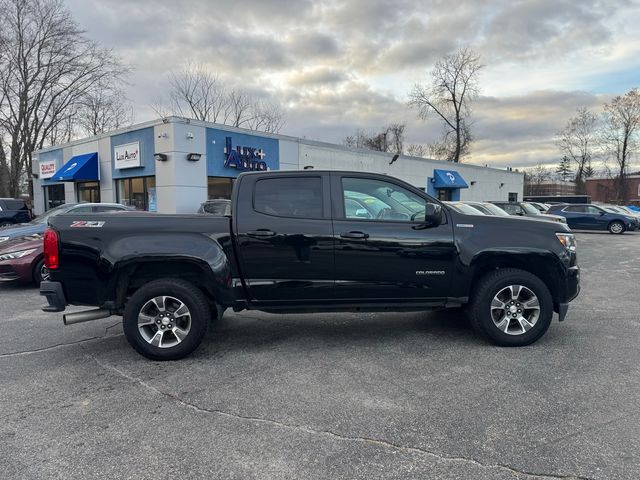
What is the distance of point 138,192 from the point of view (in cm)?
1855

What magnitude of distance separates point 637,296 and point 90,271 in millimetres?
8287

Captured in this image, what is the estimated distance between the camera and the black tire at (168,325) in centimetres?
437

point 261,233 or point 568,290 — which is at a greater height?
point 261,233

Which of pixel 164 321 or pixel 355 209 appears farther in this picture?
pixel 355 209

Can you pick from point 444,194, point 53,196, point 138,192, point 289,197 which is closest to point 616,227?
point 444,194

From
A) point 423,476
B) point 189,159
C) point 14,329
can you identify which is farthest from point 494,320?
point 189,159

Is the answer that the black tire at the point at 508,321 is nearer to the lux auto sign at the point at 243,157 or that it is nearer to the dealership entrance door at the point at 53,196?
the lux auto sign at the point at 243,157

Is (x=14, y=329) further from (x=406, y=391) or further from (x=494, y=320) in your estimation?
(x=494, y=320)

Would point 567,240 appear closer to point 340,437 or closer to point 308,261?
point 308,261

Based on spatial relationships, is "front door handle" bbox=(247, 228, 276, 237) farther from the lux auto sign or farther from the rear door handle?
the lux auto sign

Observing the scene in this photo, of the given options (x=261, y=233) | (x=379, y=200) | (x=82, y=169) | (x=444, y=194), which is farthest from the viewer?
(x=444, y=194)

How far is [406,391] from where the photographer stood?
3715mm

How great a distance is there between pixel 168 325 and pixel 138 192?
15.6 m

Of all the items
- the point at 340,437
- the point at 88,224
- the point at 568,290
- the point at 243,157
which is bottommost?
the point at 340,437
